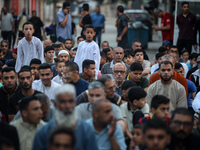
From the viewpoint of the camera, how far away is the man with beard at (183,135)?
4.96 meters

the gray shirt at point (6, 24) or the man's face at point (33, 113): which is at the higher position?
the gray shirt at point (6, 24)

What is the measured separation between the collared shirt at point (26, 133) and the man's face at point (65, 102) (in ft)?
3.23

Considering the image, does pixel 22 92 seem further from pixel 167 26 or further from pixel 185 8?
pixel 167 26

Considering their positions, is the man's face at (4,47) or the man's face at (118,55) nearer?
the man's face at (118,55)

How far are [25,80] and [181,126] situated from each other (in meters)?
2.96

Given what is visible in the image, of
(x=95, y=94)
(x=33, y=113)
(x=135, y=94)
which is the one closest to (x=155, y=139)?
(x=95, y=94)

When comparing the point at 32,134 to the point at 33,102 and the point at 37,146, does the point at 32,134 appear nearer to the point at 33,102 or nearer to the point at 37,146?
the point at 33,102

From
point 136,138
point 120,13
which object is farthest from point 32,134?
point 120,13

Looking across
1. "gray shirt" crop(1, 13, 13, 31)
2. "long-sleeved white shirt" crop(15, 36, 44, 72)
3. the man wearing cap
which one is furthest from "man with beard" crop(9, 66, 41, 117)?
"gray shirt" crop(1, 13, 13, 31)

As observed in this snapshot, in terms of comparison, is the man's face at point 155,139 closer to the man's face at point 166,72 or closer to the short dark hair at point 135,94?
the short dark hair at point 135,94

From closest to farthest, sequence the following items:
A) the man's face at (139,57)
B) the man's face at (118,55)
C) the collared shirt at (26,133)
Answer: the collared shirt at (26,133) < the man's face at (118,55) < the man's face at (139,57)

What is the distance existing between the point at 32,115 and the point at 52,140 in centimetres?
139

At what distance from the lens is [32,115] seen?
18.0ft

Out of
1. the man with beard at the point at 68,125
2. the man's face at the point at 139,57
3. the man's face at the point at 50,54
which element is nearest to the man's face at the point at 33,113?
the man with beard at the point at 68,125
